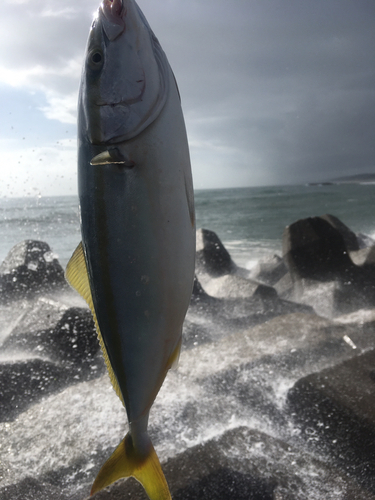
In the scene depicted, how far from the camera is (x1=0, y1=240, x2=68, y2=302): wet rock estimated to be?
724 cm

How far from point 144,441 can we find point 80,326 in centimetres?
402

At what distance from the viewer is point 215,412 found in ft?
10.7

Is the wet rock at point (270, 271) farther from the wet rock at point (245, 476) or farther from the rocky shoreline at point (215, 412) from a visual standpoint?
the wet rock at point (245, 476)

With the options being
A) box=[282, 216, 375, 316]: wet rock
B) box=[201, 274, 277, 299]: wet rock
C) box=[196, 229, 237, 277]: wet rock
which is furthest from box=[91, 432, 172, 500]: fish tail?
box=[196, 229, 237, 277]: wet rock

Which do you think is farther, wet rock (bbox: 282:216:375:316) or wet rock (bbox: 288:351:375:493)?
wet rock (bbox: 282:216:375:316)

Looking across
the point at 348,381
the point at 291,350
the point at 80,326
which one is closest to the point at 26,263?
the point at 80,326

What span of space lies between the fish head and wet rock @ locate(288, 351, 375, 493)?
96.8 inches

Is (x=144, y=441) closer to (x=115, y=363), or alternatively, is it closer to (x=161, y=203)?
(x=115, y=363)

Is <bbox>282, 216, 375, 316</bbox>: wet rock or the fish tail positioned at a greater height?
the fish tail

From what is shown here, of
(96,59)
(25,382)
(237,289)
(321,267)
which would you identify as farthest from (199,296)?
(96,59)

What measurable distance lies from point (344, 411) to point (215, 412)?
1.00m

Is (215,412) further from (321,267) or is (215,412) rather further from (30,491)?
(321,267)

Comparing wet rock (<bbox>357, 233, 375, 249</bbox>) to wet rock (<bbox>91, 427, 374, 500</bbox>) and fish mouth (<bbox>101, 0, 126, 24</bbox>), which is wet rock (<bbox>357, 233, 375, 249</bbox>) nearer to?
wet rock (<bbox>91, 427, 374, 500</bbox>)

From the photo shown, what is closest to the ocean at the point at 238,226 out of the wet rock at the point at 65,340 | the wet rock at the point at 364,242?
the wet rock at the point at 364,242
